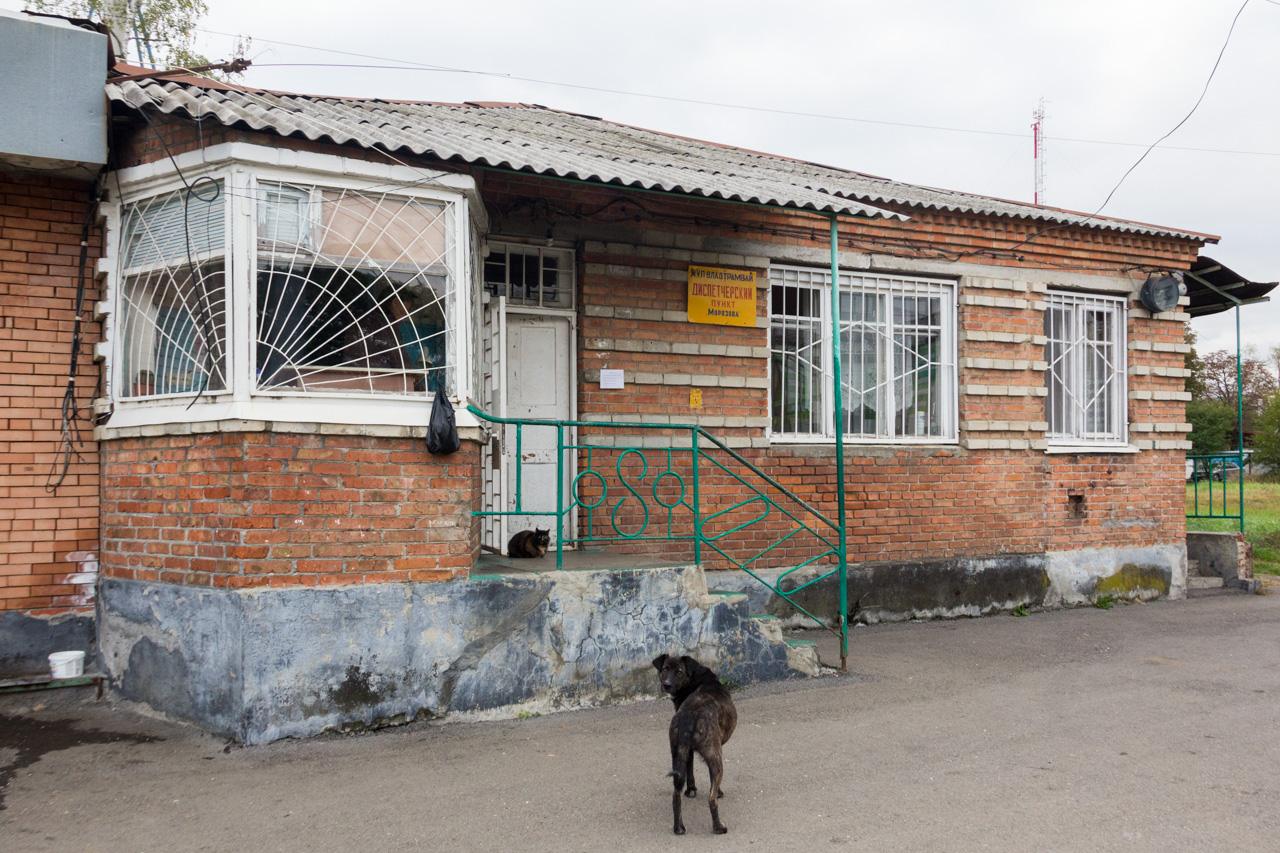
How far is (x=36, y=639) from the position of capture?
540 centimetres

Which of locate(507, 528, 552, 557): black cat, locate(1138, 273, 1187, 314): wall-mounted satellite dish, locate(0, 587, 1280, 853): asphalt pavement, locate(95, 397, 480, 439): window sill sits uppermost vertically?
locate(1138, 273, 1187, 314): wall-mounted satellite dish

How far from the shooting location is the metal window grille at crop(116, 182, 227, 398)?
513 centimetres

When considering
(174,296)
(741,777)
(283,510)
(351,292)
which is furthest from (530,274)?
(741,777)

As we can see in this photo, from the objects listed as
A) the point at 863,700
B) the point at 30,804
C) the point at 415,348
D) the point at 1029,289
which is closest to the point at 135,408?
the point at 415,348

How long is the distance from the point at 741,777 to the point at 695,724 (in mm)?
925

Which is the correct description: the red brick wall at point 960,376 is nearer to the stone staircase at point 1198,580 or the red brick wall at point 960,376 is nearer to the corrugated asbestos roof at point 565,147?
the corrugated asbestos roof at point 565,147

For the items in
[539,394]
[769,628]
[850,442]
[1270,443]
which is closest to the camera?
[769,628]

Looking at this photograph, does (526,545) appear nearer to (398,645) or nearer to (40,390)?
(398,645)

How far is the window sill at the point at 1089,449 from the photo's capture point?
932cm

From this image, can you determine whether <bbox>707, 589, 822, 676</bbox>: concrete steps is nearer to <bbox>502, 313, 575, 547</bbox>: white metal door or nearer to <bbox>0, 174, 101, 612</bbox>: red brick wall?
<bbox>502, 313, 575, 547</bbox>: white metal door

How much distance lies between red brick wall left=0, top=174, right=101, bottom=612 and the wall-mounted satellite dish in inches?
Result: 389

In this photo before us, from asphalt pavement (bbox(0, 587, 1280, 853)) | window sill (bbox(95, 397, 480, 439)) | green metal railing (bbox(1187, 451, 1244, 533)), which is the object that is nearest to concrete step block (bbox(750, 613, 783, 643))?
asphalt pavement (bbox(0, 587, 1280, 853))

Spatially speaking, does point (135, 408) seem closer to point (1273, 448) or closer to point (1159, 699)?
point (1159, 699)

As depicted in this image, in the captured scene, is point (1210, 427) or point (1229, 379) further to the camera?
point (1229, 379)
